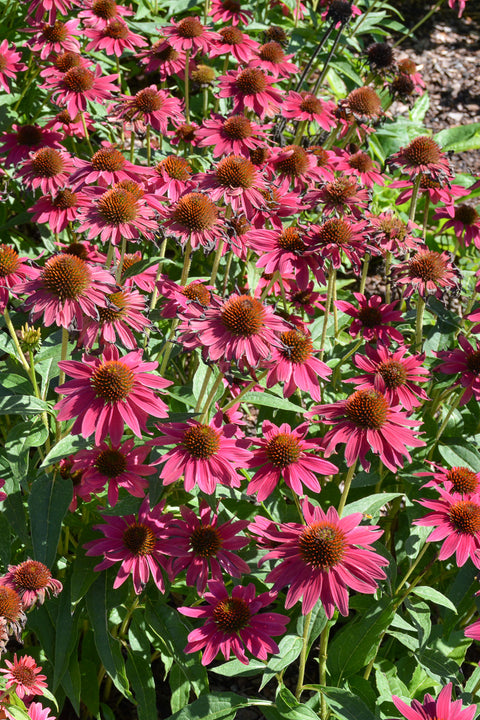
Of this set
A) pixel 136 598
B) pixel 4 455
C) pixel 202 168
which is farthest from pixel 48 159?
pixel 136 598

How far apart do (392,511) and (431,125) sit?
433 cm

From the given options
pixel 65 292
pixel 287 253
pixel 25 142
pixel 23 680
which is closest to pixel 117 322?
pixel 65 292

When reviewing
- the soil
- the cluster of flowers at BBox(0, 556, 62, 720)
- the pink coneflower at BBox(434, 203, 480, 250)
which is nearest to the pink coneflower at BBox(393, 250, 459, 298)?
the pink coneflower at BBox(434, 203, 480, 250)

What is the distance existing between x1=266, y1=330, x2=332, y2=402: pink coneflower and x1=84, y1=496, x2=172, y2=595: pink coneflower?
0.51 metres

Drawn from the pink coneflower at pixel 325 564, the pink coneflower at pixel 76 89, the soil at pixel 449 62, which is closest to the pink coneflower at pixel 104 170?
the pink coneflower at pixel 76 89

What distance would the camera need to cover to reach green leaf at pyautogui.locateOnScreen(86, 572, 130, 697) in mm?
1904

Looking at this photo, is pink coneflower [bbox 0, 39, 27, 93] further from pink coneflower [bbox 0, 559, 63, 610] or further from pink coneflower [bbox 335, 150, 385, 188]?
pink coneflower [bbox 0, 559, 63, 610]

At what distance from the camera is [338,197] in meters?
2.58

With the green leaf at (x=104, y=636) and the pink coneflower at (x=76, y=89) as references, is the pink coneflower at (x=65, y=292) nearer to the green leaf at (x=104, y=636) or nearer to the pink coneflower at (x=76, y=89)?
the green leaf at (x=104, y=636)

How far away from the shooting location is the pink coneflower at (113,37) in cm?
340

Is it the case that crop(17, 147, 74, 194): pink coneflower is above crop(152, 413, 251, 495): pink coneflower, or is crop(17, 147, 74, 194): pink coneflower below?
above

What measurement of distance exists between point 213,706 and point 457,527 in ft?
2.63

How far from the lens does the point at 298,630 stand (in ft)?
6.54

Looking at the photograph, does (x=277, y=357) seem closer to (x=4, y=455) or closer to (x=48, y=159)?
(x=4, y=455)
